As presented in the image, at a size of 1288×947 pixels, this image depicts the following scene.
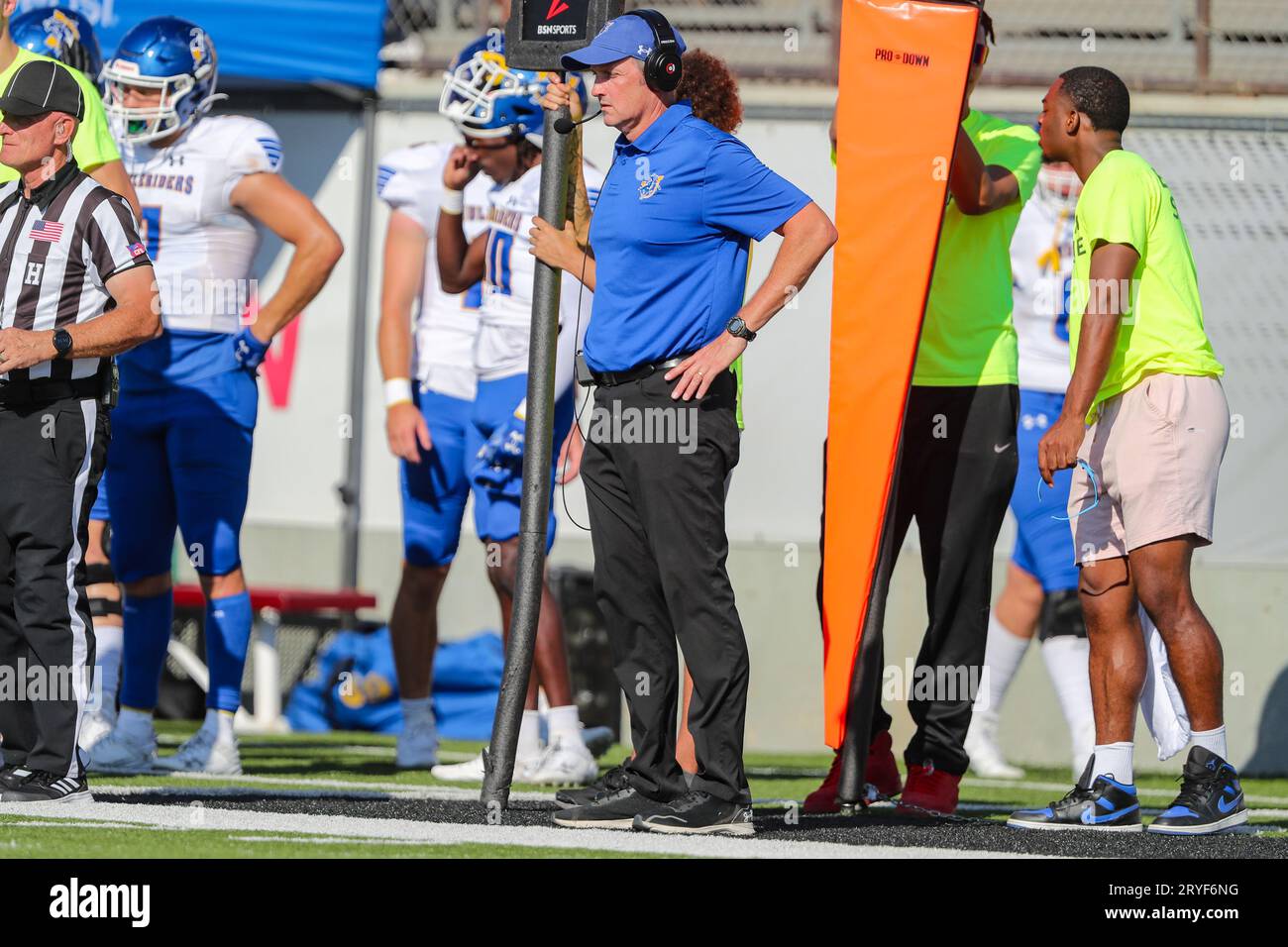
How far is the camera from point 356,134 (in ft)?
39.3

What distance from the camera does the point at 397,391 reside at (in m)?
8.30

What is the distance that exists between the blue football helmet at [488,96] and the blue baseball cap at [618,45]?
1.91 m

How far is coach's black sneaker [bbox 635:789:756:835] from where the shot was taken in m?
5.62

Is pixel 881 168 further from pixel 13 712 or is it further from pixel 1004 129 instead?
pixel 13 712

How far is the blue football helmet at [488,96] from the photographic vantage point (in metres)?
7.66

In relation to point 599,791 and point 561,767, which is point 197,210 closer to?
point 561,767

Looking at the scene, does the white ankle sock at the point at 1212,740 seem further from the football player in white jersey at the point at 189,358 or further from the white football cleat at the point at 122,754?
the white football cleat at the point at 122,754

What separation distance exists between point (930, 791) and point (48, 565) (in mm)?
2692

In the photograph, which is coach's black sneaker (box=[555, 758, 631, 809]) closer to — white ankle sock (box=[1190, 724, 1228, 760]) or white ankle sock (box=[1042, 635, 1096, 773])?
white ankle sock (box=[1190, 724, 1228, 760])

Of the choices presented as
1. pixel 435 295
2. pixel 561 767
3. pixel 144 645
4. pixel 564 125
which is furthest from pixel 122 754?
pixel 564 125

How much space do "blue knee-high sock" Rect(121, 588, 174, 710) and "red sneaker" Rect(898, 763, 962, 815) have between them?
9.85ft

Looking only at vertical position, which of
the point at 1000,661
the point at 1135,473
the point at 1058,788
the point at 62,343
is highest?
the point at 62,343

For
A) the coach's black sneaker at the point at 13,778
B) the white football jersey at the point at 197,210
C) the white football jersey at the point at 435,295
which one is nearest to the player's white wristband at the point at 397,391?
the white football jersey at the point at 435,295
